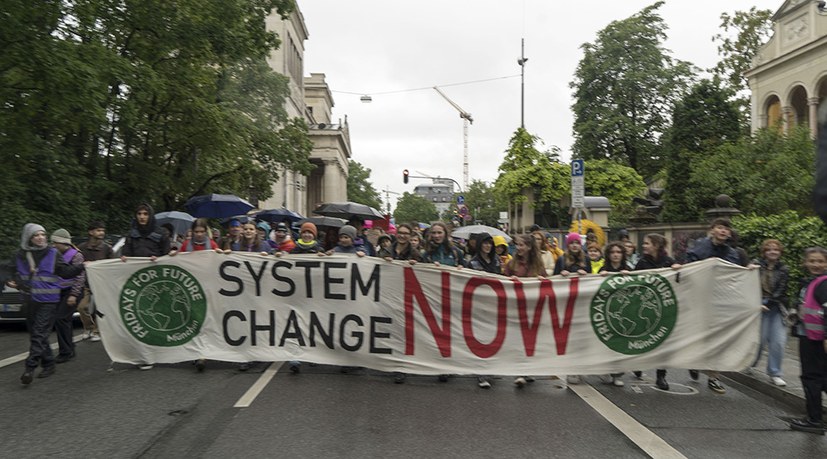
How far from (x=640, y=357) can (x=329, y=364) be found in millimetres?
3384

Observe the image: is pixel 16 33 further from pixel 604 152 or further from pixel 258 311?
pixel 604 152

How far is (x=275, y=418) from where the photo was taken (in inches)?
224

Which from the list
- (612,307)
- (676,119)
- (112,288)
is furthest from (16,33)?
(676,119)

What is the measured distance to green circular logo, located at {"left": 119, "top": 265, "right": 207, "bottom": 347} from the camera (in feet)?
25.1

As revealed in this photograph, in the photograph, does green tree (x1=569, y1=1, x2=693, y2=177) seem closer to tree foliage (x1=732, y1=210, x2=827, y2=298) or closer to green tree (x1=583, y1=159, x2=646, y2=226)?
green tree (x1=583, y1=159, x2=646, y2=226)

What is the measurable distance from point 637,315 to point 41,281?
6433 millimetres

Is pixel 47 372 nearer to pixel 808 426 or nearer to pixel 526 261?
pixel 526 261

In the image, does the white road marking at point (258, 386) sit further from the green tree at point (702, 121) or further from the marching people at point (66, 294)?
the green tree at point (702, 121)

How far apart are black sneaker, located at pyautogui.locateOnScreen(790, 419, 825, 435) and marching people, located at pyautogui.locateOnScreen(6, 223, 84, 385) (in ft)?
24.0

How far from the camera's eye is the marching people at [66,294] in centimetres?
756

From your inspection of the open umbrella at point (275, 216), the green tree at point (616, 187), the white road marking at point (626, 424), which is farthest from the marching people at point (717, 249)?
the green tree at point (616, 187)

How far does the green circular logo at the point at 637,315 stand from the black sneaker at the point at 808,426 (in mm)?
1665

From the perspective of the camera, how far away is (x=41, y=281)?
24.0 feet

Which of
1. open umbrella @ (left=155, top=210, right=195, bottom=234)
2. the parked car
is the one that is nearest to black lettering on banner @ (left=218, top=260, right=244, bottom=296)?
the parked car
